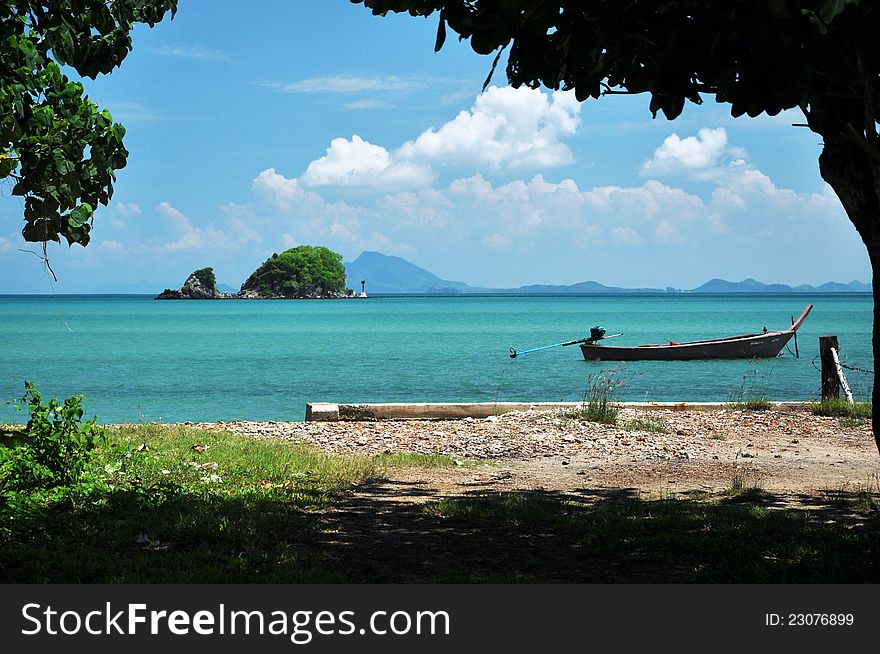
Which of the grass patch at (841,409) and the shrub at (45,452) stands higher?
the shrub at (45,452)

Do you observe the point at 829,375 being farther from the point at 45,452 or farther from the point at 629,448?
the point at 45,452

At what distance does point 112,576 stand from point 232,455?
518 centimetres

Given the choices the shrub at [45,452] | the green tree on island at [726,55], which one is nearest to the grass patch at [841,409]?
the green tree on island at [726,55]

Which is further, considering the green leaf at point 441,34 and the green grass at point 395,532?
the green grass at point 395,532

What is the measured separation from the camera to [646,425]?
1360 cm

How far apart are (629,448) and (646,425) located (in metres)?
1.69

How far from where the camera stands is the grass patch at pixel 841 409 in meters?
14.8

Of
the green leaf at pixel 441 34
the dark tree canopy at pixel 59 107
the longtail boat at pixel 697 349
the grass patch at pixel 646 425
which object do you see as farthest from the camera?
the longtail boat at pixel 697 349

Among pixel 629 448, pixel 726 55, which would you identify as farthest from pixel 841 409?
pixel 726 55

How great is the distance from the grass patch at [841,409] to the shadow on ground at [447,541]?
7.16 m

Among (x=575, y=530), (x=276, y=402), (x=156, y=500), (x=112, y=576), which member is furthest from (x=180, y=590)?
(x=276, y=402)

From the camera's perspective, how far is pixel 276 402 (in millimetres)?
27906

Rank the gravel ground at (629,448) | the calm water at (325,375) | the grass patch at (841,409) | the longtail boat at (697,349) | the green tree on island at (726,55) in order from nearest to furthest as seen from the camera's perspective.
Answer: the green tree on island at (726,55)
the gravel ground at (629,448)
the grass patch at (841,409)
the calm water at (325,375)
the longtail boat at (697,349)

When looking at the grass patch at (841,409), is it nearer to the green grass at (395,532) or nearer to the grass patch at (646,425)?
the grass patch at (646,425)
